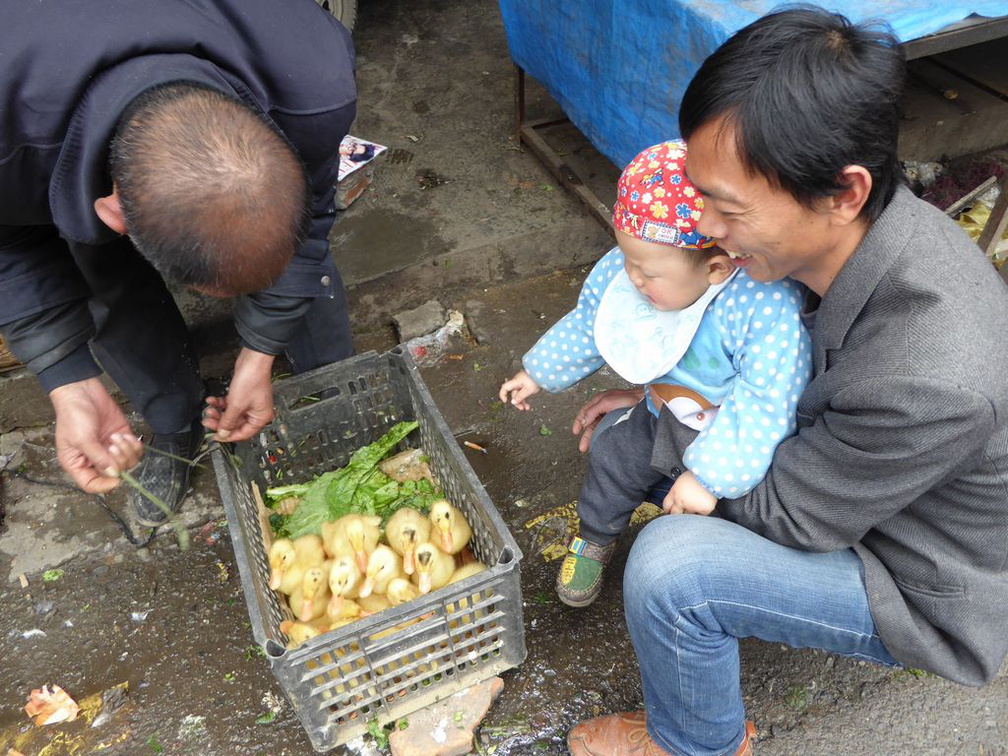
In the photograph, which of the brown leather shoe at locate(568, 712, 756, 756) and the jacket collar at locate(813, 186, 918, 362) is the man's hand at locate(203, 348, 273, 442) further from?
the jacket collar at locate(813, 186, 918, 362)

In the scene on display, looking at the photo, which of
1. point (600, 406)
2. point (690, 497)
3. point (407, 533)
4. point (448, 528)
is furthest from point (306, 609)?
point (690, 497)

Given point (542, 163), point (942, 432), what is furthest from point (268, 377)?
point (542, 163)

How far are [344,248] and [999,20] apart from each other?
2.92m

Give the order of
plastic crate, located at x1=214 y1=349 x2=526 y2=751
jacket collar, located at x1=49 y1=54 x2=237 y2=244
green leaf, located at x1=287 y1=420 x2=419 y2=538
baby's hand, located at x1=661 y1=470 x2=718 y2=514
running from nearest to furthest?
jacket collar, located at x1=49 y1=54 x2=237 y2=244 → baby's hand, located at x1=661 y1=470 x2=718 y2=514 → plastic crate, located at x1=214 y1=349 x2=526 y2=751 → green leaf, located at x1=287 y1=420 x2=419 y2=538

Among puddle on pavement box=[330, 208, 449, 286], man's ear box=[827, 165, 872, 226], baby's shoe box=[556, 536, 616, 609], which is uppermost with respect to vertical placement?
man's ear box=[827, 165, 872, 226]

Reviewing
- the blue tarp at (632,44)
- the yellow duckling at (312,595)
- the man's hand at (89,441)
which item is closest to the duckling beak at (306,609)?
the yellow duckling at (312,595)

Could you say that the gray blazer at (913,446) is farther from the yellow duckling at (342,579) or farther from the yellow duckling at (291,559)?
the yellow duckling at (291,559)

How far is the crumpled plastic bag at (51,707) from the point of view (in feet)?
7.61

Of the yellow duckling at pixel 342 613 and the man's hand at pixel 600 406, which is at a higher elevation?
the man's hand at pixel 600 406

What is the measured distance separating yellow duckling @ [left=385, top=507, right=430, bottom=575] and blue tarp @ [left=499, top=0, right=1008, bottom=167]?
181 cm

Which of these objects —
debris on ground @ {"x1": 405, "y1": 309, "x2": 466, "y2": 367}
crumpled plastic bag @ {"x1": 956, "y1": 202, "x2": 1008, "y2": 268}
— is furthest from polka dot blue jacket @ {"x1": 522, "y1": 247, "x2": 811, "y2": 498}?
crumpled plastic bag @ {"x1": 956, "y1": 202, "x2": 1008, "y2": 268}

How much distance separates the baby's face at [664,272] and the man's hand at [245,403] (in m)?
1.16

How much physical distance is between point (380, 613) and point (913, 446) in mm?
1264

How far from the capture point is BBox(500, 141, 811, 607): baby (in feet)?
5.41
